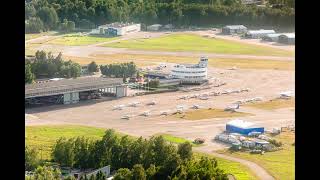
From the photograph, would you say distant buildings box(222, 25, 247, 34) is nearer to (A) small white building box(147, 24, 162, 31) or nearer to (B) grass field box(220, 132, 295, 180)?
(A) small white building box(147, 24, 162, 31)

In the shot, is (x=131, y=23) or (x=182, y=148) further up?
(x=131, y=23)

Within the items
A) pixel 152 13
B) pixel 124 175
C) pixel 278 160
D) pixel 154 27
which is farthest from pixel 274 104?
pixel 152 13

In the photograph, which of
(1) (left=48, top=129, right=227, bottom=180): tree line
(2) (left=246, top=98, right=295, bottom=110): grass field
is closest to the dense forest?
(2) (left=246, top=98, right=295, bottom=110): grass field

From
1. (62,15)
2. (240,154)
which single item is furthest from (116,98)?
(62,15)

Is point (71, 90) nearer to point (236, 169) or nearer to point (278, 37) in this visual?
point (236, 169)

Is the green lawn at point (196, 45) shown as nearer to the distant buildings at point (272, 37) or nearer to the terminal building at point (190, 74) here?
the distant buildings at point (272, 37)
